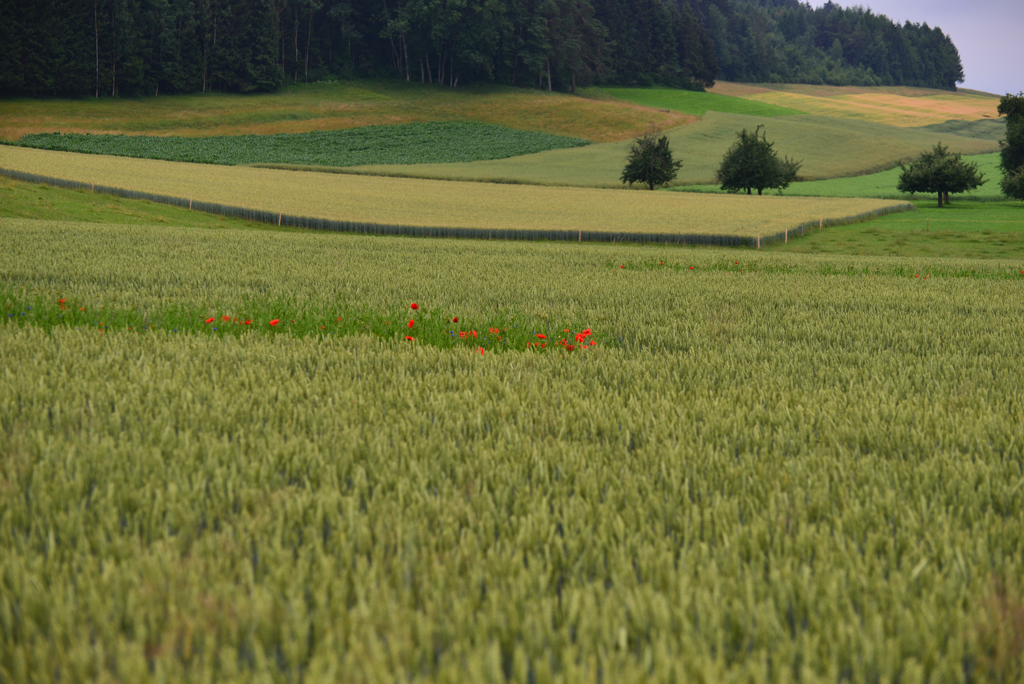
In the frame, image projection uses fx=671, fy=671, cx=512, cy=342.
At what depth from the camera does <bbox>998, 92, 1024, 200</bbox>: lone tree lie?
43.3m

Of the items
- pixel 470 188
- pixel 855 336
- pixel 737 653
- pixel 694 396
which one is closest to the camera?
pixel 737 653

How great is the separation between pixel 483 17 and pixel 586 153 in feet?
135

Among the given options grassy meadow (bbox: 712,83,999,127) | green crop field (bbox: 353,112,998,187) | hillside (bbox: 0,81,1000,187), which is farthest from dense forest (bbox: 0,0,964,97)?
green crop field (bbox: 353,112,998,187)

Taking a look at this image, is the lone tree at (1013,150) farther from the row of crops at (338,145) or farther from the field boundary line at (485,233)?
the row of crops at (338,145)

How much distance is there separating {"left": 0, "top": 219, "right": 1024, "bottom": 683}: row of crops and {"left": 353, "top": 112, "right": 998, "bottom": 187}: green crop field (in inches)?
1977

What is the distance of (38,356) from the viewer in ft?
14.6

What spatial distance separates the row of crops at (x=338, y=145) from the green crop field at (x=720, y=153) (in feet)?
15.3

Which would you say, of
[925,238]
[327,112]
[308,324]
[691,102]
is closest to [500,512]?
[308,324]

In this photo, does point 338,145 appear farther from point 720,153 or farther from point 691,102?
point 691,102

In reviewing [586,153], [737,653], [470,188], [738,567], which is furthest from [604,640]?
[586,153]

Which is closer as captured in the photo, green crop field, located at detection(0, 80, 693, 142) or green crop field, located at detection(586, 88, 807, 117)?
green crop field, located at detection(0, 80, 693, 142)

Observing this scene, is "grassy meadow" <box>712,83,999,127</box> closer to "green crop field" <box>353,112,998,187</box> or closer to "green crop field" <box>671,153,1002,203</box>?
"green crop field" <box>353,112,998,187</box>

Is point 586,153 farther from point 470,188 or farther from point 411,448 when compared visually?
point 411,448

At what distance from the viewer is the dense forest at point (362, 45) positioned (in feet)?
249
